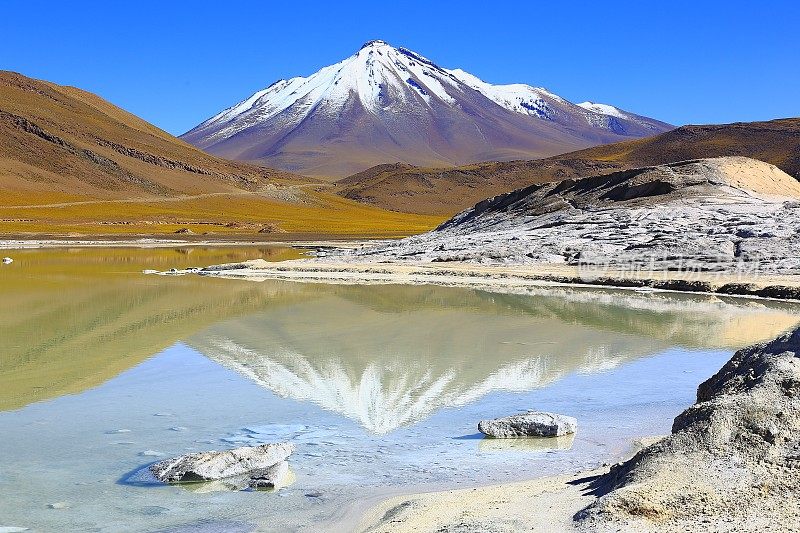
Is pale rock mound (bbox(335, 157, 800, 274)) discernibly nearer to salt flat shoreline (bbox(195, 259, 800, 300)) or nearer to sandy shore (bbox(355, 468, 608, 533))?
salt flat shoreline (bbox(195, 259, 800, 300))

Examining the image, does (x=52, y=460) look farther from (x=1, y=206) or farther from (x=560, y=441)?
(x=1, y=206)

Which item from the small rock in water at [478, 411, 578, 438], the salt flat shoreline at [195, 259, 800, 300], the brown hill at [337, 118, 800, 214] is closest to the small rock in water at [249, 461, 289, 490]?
the small rock in water at [478, 411, 578, 438]

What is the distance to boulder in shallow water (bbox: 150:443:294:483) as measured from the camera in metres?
6.91

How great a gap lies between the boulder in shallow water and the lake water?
0.20 metres

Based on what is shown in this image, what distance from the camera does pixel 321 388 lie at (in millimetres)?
10578

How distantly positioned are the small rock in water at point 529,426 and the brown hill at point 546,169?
359 feet

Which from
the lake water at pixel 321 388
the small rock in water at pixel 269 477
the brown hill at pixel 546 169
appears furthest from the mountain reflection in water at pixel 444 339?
the brown hill at pixel 546 169

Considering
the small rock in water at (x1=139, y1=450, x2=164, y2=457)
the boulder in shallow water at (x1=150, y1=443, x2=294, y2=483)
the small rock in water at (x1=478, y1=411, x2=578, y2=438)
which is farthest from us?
the small rock in water at (x1=478, y1=411, x2=578, y2=438)

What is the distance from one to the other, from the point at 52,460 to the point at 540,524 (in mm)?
4287

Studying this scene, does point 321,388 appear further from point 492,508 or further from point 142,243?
point 142,243

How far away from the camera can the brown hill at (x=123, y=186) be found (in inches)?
2958

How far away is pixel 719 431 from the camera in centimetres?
606

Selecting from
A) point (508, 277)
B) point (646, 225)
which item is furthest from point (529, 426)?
point (646, 225)

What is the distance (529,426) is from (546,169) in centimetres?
12607
